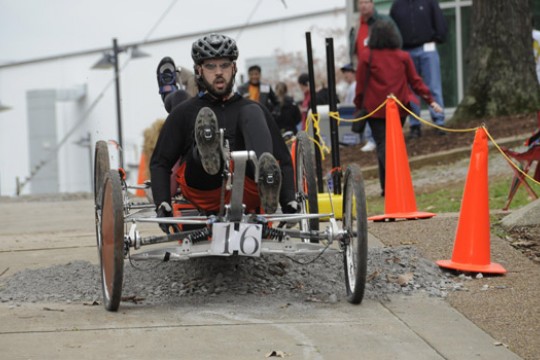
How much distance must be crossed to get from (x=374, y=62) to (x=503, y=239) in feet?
14.4

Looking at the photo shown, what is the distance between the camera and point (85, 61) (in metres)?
26.6

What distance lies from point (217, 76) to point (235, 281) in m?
1.30

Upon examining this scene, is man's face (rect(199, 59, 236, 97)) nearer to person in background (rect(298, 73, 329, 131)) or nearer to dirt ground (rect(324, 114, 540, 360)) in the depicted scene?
dirt ground (rect(324, 114, 540, 360))

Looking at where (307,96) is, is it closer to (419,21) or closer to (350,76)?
(350,76)

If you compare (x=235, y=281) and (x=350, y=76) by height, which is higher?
(x=350, y=76)

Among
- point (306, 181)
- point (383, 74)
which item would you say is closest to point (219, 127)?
point (306, 181)

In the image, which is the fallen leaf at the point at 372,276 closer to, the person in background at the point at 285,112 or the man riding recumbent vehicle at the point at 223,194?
the man riding recumbent vehicle at the point at 223,194

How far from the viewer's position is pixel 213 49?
7992mm

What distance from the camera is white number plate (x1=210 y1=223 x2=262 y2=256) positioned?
23.3ft

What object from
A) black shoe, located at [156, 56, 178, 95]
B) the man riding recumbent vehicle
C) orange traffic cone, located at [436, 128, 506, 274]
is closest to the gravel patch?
orange traffic cone, located at [436, 128, 506, 274]

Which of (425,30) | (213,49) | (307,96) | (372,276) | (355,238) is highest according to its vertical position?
(425,30)

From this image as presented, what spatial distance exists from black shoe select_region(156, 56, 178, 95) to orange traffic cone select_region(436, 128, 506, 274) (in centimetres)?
336

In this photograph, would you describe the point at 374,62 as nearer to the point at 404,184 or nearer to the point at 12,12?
the point at 404,184

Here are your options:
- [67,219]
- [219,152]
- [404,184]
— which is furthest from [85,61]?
[219,152]
